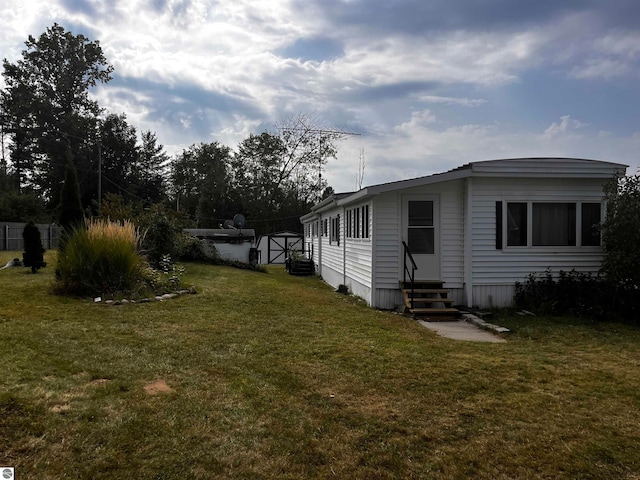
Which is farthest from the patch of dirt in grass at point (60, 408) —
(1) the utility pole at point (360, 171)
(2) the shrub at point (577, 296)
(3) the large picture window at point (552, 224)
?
(1) the utility pole at point (360, 171)

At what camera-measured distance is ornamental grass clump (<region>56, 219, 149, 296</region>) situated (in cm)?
849

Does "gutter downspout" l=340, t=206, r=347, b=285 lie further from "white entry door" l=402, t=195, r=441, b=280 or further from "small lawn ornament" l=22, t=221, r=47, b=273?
"small lawn ornament" l=22, t=221, r=47, b=273

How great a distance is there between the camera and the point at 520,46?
1017 cm

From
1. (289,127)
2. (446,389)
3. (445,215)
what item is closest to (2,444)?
(446,389)

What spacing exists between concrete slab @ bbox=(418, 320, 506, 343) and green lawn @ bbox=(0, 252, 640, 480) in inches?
13.4

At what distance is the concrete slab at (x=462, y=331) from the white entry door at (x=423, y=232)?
59.0 inches

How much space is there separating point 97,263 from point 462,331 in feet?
22.6

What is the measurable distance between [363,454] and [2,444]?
7.37ft

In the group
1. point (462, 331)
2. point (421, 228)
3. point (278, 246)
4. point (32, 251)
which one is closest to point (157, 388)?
point (462, 331)

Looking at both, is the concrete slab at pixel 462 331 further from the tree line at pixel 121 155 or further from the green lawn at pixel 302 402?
the tree line at pixel 121 155

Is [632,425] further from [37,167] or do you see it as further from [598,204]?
[37,167]

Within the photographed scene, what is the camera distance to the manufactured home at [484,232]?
9.12 meters

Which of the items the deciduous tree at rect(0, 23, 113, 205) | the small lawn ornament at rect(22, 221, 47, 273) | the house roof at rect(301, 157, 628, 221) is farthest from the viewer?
the deciduous tree at rect(0, 23, 113, 205)

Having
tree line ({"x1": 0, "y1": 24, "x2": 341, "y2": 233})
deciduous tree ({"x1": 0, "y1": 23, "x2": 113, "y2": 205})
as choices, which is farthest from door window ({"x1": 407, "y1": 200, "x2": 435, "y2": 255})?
deciduous tree ({"x1": 0, "y1": 23, "x2": 113, "y2": 205})
